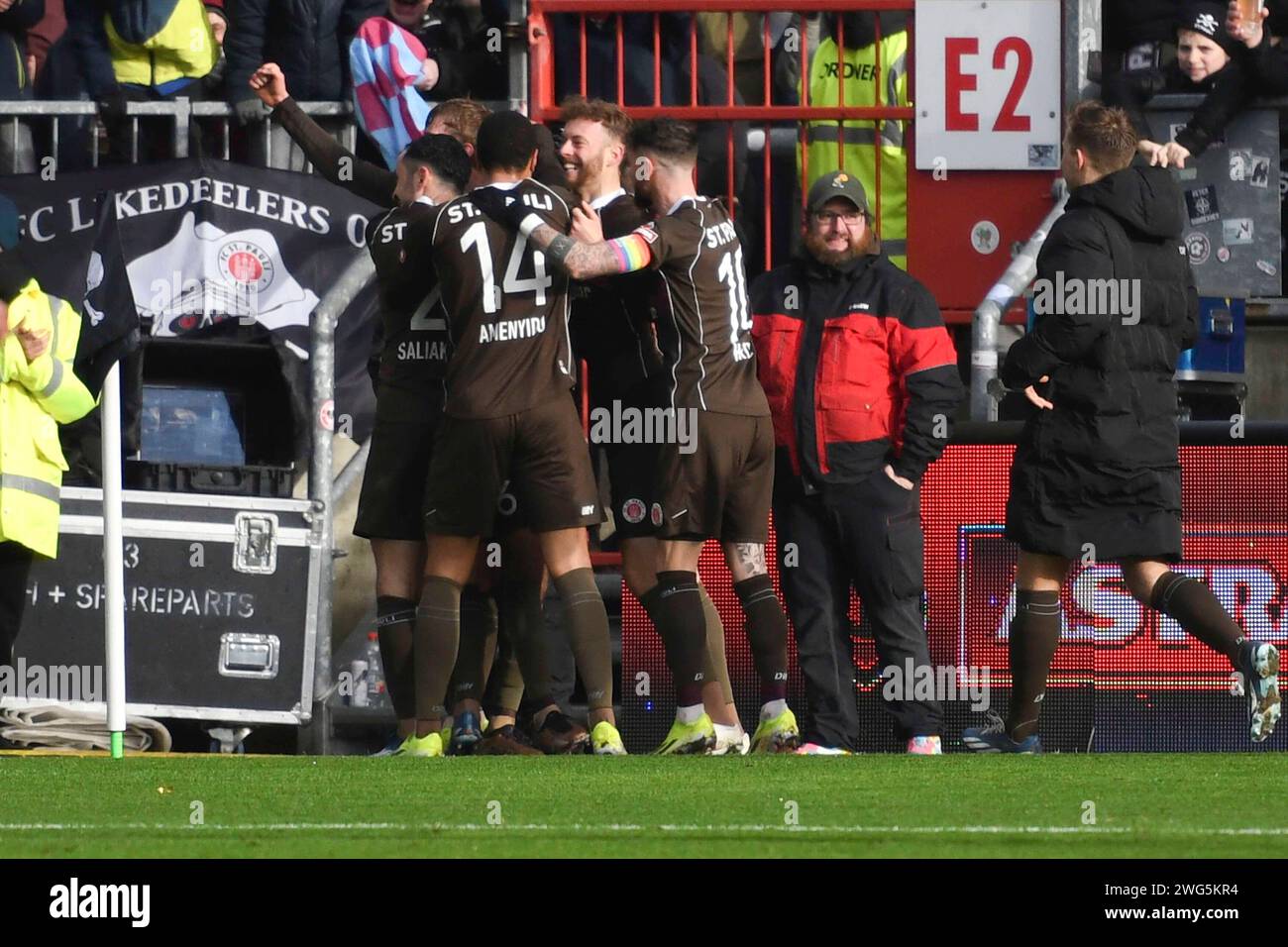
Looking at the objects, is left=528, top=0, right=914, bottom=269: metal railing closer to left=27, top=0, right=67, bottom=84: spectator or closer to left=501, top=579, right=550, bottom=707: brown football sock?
left=501, top=579, right=550, bottom=707: brown football sock

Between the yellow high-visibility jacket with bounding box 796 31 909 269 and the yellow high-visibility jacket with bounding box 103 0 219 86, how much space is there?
301 cm

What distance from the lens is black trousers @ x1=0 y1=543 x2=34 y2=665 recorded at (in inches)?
378

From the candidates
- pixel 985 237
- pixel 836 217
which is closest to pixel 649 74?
pixel 985 237

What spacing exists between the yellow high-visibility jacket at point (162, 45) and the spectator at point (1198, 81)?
170 inches

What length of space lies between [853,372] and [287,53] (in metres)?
3.86

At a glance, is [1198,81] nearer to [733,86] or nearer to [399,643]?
A: [733,86]

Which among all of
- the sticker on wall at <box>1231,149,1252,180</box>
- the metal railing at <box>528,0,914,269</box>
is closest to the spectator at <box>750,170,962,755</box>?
the metal railing at <box>528,0,914,269</box>

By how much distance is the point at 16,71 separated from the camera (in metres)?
12.5

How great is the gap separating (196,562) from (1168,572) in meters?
4.20

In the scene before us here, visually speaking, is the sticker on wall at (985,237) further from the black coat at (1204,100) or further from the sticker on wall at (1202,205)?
the sticker on wall at (1202,205)

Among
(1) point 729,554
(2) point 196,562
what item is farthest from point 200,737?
(1) point 729,554

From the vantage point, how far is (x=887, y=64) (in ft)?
38.2

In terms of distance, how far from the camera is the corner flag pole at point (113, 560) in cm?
894

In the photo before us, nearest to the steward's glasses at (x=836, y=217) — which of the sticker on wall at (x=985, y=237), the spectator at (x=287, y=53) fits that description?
the sticker on wall at (x=985, y=237)
